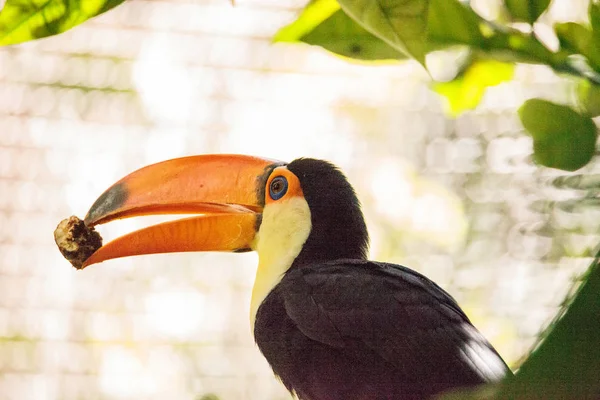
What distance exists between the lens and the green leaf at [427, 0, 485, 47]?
2.97 ft

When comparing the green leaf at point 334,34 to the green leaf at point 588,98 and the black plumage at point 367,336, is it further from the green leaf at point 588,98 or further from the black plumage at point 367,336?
the black plumage at point 367,336

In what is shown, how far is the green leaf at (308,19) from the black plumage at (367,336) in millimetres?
441

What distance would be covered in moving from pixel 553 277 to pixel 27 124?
78.3 inches

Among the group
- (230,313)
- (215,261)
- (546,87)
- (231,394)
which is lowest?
(231,394)

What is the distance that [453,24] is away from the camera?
922 millimetres

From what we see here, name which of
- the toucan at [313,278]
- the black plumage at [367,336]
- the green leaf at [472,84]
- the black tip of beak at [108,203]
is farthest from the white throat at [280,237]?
the green leaf at [472,84]

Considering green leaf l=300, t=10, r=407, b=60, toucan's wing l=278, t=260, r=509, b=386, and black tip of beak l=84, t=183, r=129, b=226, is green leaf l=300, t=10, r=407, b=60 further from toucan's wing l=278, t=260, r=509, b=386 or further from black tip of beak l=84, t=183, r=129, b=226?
black tip of beak l=84, t=183, r=129, b=226

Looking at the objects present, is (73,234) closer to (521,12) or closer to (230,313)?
(521,12)

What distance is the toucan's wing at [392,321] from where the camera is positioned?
42.1 inches

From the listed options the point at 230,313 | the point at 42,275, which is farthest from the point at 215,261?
the point at 42,275

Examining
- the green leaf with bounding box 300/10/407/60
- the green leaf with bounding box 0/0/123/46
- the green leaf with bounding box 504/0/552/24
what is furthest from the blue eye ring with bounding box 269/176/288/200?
the green leaf with bounding box 0/0/123/46

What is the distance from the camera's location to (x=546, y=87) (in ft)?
4.51

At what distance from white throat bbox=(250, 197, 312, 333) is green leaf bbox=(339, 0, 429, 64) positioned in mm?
905

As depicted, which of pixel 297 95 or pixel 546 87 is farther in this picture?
pixel 297 95
